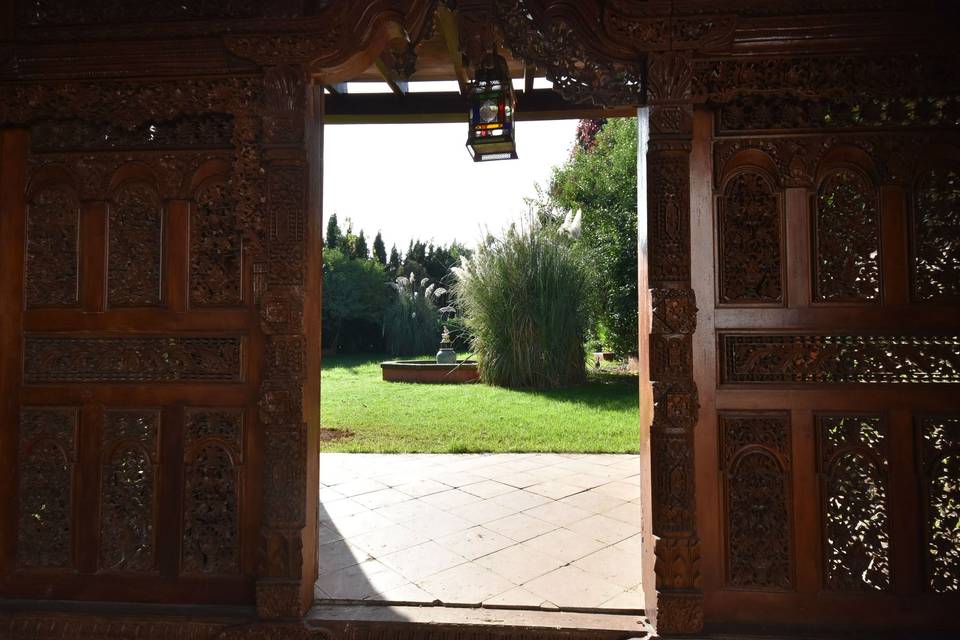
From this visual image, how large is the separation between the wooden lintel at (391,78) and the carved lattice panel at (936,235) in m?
2.44

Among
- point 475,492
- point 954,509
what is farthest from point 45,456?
point 954,509

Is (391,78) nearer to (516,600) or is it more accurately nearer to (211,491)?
(211,491)

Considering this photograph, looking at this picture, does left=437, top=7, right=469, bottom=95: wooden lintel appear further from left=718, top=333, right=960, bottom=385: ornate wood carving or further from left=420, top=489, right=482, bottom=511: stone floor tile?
left=420, top=489, right=482, bottom=511: stone floor tile

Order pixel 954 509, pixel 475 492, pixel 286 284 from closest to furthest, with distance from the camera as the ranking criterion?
pixel 954 509 → pixel 286 284 → pixel 475 492

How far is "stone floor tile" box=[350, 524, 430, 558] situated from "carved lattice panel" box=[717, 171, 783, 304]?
193cm

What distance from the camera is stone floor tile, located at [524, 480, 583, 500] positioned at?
3604 millimetres

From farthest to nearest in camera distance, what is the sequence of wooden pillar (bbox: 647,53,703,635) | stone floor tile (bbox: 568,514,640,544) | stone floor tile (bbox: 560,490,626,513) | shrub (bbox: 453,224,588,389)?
shrub (bbox: 453,224,588,389) < stone floor tile (bbox: 560,490,626,513) < stone floor tile (bbox: 568,514,640,544) < wooden pillar (bbox: 647,53,703,635)

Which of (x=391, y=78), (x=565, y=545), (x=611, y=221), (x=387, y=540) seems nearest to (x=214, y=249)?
(x=387, y=540)

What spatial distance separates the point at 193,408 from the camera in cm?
222

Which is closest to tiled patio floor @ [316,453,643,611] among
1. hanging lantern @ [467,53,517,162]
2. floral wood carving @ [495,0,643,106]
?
hanging lantern @ [467,53,517,162]

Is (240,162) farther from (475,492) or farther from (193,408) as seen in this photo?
(475,492)

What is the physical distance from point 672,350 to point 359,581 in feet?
5.46

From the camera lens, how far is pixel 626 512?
327 cm

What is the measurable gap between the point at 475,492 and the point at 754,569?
194cm
